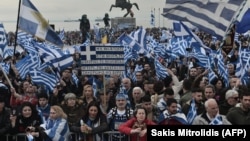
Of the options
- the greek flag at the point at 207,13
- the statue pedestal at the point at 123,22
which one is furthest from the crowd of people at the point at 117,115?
the statue pedestal at the point at 123,22

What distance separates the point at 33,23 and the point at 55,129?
245 inches

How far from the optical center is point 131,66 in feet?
70.6

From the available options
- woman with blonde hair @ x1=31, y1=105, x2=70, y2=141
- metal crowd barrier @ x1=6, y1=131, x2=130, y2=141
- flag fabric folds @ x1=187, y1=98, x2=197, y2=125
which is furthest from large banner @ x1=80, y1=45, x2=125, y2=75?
woman with blonde hair @ x1=31, y1=105, x2=70, y2=141

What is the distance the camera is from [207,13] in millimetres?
12375

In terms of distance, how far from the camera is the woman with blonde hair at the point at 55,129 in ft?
29.4

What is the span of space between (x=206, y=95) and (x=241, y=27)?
18.7ft

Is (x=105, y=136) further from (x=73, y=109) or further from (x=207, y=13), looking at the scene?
(x=207, y=13)

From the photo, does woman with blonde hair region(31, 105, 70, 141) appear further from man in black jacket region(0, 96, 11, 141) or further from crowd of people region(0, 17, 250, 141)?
man in black jacket region(0, 96, 11, 141)

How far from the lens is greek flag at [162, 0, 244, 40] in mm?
12078

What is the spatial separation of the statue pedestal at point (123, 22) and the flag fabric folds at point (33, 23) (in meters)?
37.6

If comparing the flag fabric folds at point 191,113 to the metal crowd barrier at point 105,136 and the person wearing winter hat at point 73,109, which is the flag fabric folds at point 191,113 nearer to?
the metal crowd barrier at point 105,136

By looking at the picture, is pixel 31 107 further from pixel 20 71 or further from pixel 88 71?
pixel 20 71

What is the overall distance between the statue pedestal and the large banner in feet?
132

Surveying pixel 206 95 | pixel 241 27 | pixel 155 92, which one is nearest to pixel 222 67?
pixel 241 27
